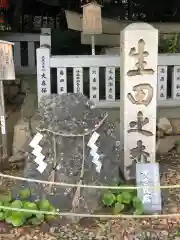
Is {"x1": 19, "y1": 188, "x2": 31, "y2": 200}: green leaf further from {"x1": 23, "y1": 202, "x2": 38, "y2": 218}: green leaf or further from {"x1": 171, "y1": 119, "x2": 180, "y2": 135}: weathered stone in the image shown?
{"x1": 171, "y1": 119, "x2": 180, "y2": 135}: weathered stone

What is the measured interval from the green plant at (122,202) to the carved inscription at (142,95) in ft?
3.29

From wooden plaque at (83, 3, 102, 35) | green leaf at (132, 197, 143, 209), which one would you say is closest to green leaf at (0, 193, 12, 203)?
green leaf at (132, 197, 143, 209)

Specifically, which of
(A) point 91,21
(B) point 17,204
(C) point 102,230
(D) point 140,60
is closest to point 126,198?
(C) point 102,230

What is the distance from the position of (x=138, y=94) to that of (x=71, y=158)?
104 centimetres

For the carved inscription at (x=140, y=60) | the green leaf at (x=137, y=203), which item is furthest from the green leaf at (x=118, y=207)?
the carved inscription at (x=140, y=60)

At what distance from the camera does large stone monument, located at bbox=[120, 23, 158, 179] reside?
471 centimetres

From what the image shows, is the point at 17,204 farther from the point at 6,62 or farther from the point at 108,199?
the point at 6,62

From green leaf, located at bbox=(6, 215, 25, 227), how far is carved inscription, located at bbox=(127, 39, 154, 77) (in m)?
1.84

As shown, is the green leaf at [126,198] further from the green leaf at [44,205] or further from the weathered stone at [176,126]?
the weathered stone at [176,126]

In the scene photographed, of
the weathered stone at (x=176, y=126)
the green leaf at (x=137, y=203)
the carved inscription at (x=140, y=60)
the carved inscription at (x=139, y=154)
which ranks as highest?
the carved inscription at (x=140, y=60)

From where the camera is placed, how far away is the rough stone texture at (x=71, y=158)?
14.1ft

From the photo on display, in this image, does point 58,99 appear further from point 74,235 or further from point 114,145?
point 74,235

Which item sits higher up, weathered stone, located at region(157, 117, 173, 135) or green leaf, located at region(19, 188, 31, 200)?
weathered stone, located at region(157, 117, 173, 135)

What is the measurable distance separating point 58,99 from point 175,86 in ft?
6.59
